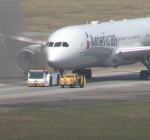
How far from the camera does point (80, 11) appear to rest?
147625mm

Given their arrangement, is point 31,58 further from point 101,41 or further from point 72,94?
point 72,94

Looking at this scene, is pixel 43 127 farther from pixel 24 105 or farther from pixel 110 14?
pixel 110 14

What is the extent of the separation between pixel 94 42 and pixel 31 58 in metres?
6.18

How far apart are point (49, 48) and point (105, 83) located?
6357mm

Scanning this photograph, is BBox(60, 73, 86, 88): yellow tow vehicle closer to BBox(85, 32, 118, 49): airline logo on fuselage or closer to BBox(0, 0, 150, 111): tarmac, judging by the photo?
BBox(0, 0, 150, 111): tarmac

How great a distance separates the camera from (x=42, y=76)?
2228 inches

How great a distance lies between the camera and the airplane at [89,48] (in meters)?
58.7

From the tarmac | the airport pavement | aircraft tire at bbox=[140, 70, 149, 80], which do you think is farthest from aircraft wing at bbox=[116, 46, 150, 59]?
the airport pavement

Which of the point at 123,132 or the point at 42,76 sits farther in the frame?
the point at 42,76

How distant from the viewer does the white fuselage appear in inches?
2306

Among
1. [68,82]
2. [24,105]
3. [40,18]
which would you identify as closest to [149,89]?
[68,82]

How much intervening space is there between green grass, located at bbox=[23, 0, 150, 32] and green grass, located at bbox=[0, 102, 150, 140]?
272ft

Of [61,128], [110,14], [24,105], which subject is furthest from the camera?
[110,14]

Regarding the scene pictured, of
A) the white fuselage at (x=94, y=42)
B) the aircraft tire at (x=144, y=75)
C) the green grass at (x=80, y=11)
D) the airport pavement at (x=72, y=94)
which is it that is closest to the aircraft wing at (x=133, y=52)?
the white fuselage at (x=94, y=42)
